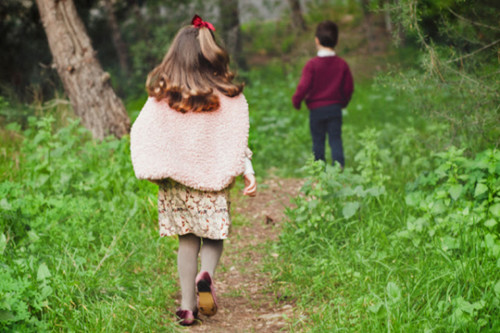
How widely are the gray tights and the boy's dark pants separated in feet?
9.19

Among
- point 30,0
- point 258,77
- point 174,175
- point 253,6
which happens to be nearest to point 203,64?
point 174,175

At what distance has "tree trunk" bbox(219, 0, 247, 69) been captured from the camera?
11523 mm

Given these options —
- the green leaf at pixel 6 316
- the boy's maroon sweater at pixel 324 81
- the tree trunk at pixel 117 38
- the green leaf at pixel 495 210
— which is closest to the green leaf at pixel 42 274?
the green leaf at pixel 6 316

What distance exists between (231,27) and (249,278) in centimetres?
872

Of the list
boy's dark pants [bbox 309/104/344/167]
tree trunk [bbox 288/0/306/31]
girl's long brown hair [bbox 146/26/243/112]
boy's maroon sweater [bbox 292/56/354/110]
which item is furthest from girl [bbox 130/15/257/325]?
tree trunk [bbox 288/0/306/31]

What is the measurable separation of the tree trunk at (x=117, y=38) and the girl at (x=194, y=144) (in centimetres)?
837

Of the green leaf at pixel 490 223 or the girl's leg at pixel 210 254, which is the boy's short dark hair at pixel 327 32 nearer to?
the green leaf at pixel 490 223

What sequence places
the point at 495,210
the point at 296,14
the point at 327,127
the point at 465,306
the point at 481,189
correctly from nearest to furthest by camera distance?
1. the point at 465,306
2. the point at 495,210
3. the point at 481,189
4. the point at 327,127
5. the point at 296,14

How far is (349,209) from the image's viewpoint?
13.0 feet

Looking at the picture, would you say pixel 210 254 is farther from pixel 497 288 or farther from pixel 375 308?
pixel 497 288

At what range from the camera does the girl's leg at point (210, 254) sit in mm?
3259

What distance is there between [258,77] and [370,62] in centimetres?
281

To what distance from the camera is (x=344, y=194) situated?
13.4 ft

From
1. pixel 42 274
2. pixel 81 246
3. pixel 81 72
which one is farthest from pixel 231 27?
pixel 42 274
